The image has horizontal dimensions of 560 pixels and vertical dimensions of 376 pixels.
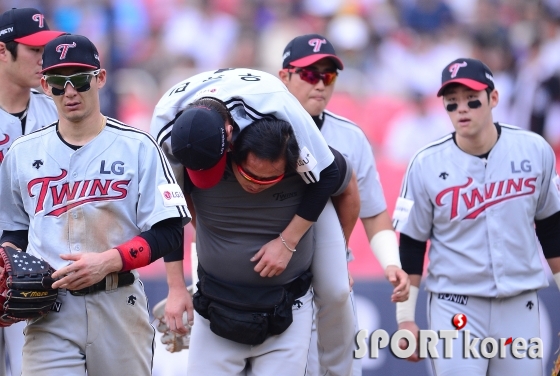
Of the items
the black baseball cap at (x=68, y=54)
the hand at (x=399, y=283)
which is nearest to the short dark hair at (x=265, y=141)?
the black baseball cap at (x=68, y=54)

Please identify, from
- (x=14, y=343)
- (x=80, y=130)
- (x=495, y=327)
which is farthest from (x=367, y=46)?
(x=80, y=130)

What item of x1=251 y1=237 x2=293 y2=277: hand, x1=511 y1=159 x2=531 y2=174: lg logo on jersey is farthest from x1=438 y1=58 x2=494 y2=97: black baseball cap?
x1=251 y1=237 x2=293 y2=277: hand

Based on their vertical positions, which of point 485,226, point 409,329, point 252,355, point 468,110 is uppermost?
point 468,110

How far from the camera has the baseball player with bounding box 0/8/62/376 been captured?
5.18 m

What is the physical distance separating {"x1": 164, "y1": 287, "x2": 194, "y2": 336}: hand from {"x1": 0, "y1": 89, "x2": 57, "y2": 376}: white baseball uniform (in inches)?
54.9

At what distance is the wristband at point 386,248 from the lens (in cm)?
530

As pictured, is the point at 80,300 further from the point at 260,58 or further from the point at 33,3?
the point at 33,3

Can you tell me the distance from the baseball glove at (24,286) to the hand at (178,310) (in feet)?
1.94

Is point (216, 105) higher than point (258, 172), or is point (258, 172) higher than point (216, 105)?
point (216, 105)

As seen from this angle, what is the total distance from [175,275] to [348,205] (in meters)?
1.04

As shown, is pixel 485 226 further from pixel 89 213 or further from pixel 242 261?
pixel 89 213

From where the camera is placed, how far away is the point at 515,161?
5.60 metres

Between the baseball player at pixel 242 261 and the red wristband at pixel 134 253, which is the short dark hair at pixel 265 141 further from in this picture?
the red wristband at pixel 134 253

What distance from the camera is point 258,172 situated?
156 inches
